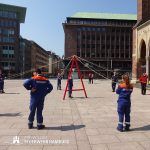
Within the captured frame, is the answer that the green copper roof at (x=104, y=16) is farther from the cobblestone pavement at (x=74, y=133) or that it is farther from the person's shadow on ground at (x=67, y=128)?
the person's shadow on ground at (x=67, y=128)

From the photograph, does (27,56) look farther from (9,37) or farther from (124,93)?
(124,93)

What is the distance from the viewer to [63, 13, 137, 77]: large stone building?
11394 centimetres

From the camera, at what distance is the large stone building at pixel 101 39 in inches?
4486

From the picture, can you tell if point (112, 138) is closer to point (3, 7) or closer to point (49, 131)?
point (49, 131)

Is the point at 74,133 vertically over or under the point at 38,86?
under

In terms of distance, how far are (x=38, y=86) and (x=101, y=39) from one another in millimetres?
107886

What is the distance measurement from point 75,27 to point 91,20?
19.3 feet

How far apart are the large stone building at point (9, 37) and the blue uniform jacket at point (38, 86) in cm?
10520

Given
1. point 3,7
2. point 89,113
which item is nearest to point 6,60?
point 3,7

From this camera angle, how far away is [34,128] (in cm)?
1025

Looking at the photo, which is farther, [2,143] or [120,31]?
[120,31]

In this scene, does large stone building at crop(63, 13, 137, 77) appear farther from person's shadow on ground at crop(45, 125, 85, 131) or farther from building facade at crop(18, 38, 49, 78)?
person's shadow on ground at crop(45, 125, 85, 131)

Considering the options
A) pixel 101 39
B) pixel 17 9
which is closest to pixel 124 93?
pixel 101 39

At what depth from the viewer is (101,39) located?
117 m
